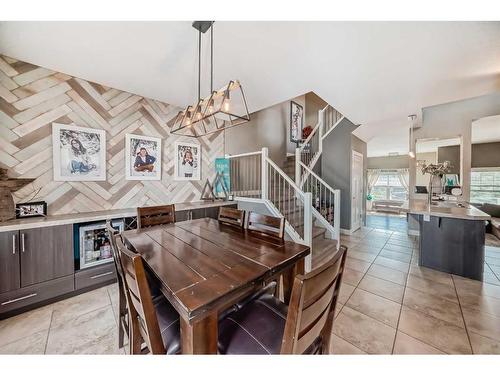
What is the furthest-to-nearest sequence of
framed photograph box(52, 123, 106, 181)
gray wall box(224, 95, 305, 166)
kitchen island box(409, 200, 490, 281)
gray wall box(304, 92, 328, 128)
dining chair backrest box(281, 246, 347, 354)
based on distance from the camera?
gray wall box(304, 92, 328, 128)
gray wall box(224, 95, 305, 166)
kitchen island box(409, 200, 490, 281)
framed photograph box(52, 123, 106, 181)
dining chair backrest box(281, 246, 347, 354)

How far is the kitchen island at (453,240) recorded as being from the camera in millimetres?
2561

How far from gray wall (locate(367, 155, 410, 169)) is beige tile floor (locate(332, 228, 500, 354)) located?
672 centimetres

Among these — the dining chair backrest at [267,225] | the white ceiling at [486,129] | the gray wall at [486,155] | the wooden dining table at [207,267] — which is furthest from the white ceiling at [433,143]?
the wooden dining table at [207,267]

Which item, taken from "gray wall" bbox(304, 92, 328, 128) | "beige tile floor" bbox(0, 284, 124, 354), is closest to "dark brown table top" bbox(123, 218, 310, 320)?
"beige tile floor" bbox(0, 284, 124, 354)

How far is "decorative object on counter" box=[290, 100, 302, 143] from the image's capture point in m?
5.99

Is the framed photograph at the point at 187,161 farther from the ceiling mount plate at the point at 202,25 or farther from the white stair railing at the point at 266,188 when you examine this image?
the ceiling mount plate at the point at 202,25

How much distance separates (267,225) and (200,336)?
1.10 m

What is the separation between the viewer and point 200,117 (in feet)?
5.86

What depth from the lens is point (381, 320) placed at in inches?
72.3

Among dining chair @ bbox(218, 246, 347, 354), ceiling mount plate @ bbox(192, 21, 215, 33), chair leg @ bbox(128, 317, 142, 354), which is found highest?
ceiling mount plate @ bbox(192, 21, 215, 33)

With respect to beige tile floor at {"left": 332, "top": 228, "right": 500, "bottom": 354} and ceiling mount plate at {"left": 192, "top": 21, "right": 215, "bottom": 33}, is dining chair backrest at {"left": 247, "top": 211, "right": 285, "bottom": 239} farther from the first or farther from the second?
ceiling mount plate at {"left": 192, "top": 21, "right": 215, "bottom": 33}

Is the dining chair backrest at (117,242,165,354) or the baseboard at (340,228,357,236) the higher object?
the dining chair backrest at (117,242,165,354)

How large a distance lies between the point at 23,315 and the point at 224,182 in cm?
299
